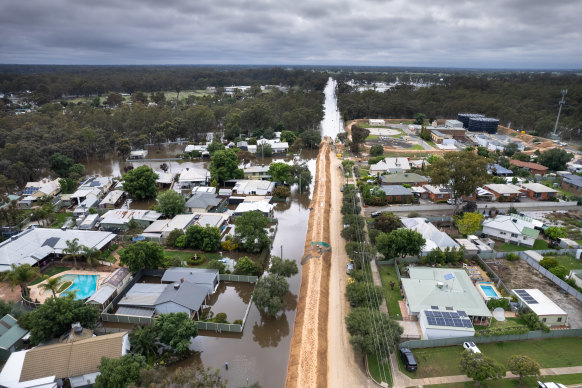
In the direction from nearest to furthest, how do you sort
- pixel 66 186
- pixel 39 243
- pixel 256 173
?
pixel 39 243 < pixel 66 186 < pixel 256 173

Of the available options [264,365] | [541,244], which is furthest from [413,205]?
[264,365]

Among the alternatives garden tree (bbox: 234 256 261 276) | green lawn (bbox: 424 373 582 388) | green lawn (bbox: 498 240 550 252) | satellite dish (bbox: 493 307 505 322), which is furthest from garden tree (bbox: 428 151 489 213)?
garden tree (bbox: 234 256 261 276)

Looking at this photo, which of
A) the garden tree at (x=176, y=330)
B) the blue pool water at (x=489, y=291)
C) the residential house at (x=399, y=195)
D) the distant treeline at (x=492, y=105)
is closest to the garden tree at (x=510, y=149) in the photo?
the distant treeline at (x=492, y=105)

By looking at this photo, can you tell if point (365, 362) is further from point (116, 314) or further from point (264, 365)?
point (116, 314)

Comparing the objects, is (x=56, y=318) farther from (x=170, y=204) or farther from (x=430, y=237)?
(x=430, y=237)

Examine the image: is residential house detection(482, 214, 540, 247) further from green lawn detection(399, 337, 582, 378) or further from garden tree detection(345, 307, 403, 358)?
garden tree detection(345, 307, 403, 358)

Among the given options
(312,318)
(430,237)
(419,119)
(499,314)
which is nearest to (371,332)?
(312,318)
